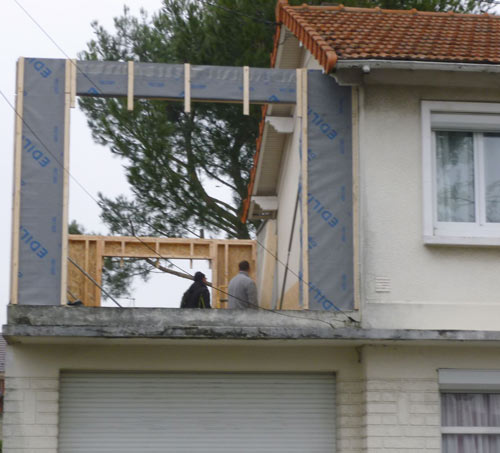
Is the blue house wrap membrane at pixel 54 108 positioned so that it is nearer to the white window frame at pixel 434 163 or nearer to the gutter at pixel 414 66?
the gutter at pixel 414 66

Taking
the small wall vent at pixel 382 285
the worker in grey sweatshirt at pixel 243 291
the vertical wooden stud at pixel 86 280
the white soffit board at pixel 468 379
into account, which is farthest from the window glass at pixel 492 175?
the vertical wooden stud at pixel 86 280

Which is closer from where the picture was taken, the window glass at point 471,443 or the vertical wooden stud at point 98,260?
the window glass at point 471,443

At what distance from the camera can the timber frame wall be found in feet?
70.2

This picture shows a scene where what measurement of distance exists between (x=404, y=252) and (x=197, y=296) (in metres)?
4.61

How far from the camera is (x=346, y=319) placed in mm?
12945

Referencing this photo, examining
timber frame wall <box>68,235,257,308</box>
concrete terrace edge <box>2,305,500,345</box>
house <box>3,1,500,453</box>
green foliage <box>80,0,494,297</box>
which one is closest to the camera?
concrete terrace edge <box>2,305,500,345</box>

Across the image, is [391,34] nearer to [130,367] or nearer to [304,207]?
[304,207]

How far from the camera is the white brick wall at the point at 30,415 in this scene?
12.6m

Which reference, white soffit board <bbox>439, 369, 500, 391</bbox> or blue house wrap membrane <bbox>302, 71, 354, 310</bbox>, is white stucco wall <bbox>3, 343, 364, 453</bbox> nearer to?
blue house wrap membrane <bbox>302, 71, 354, 310</bbox>

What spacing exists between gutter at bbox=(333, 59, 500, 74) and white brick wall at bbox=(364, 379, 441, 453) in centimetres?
371

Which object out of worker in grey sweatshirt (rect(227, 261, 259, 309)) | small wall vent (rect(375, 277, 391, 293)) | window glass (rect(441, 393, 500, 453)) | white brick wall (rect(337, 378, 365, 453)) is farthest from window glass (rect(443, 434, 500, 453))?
→ worker in grey sweatshirt (rect(227, 261, 259, 309))

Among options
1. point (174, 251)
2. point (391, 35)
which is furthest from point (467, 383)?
point (174, 251)

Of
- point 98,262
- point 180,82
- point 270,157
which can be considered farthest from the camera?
point 98,262

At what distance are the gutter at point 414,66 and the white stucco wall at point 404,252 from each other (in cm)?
56
